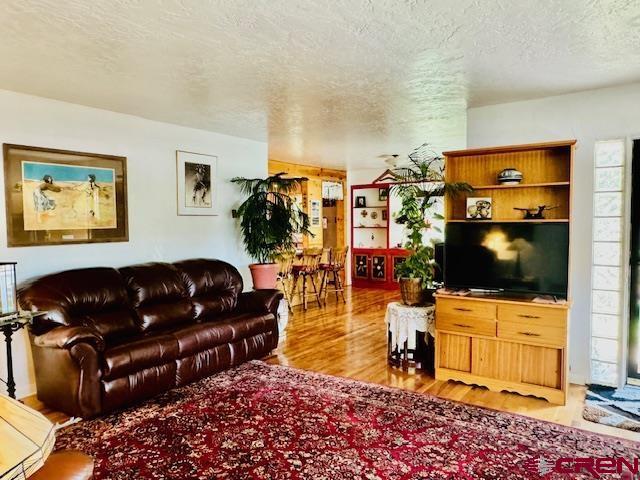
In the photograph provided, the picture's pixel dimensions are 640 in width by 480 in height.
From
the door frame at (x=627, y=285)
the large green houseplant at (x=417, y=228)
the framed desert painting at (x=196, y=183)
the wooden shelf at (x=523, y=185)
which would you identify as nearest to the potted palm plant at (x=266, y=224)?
the framed desert painting at (x=196, y=183)

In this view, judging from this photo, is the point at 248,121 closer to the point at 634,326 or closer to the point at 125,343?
the point at 125,343

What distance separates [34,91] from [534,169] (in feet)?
13.8

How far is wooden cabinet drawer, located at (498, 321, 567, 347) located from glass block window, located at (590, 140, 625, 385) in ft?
2.19

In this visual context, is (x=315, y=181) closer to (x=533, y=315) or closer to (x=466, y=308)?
(x=466, y=308)

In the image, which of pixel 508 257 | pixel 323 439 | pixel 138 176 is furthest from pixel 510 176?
pixel 138 176

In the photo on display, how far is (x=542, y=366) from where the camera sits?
345 centimetres

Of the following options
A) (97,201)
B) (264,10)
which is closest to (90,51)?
(264,10)

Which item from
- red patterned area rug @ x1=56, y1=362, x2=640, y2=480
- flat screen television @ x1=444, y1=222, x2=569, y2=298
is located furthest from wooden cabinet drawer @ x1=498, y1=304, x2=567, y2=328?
red patterned area rug @ x1=56, y1=362, x2=640, y2=480

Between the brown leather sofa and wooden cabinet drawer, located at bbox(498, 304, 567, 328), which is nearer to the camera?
the brown leather sofa

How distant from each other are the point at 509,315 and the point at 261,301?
2382 mm

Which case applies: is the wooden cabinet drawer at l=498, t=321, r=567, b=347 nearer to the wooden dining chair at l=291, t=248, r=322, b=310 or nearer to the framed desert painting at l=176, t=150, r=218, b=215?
the framed desert painting at l=176, t=150, r=218, b=215

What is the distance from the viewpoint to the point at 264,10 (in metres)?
2.22

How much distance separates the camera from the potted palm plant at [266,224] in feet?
18.0

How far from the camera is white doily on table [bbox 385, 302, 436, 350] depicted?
4.09m
